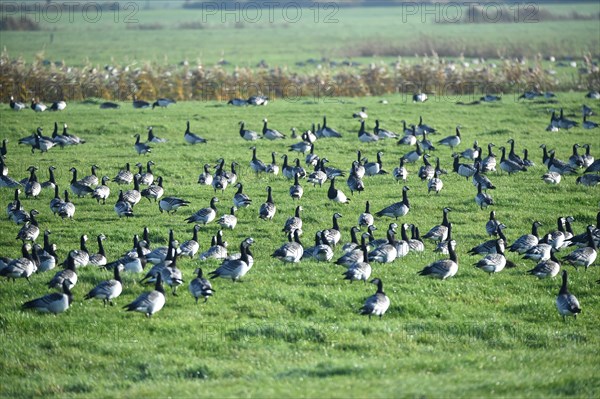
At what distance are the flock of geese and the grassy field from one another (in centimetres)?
31

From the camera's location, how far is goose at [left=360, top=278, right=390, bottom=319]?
15930 millimetres

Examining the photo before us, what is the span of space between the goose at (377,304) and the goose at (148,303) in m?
4.06

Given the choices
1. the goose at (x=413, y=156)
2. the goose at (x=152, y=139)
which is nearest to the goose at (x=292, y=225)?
the goose at (x=413, y=156)

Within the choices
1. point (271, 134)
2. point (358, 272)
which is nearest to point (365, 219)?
point (358, 272)

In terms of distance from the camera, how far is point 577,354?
1431cm

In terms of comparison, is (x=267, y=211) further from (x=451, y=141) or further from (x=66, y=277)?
(x=451, y=141)

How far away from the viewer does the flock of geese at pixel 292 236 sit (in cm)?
1723

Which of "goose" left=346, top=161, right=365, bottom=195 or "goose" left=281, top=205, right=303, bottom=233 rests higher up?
"goose" left=281, top=205, right=303, bottom=233

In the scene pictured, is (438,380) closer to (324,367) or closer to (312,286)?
(324,367)

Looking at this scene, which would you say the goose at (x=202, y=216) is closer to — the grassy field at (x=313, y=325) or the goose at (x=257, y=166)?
the grassy field at (x=313, y=325)

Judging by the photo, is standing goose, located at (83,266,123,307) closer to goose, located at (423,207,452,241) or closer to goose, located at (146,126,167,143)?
goose, located at (423,207,452,241)

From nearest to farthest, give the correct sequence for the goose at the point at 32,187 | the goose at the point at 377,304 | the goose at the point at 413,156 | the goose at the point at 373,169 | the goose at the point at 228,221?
the goose at the point at 377,304 → the goose at the point at 228,221 → the goose at the point at 32,187 → the goose at the point at 373,169 → the goose at the point at 413,156

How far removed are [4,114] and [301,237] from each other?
25126 millimetres

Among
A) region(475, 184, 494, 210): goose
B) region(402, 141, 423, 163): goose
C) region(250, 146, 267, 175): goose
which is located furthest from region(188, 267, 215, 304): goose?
region(402, 141, 423, 163): goose
